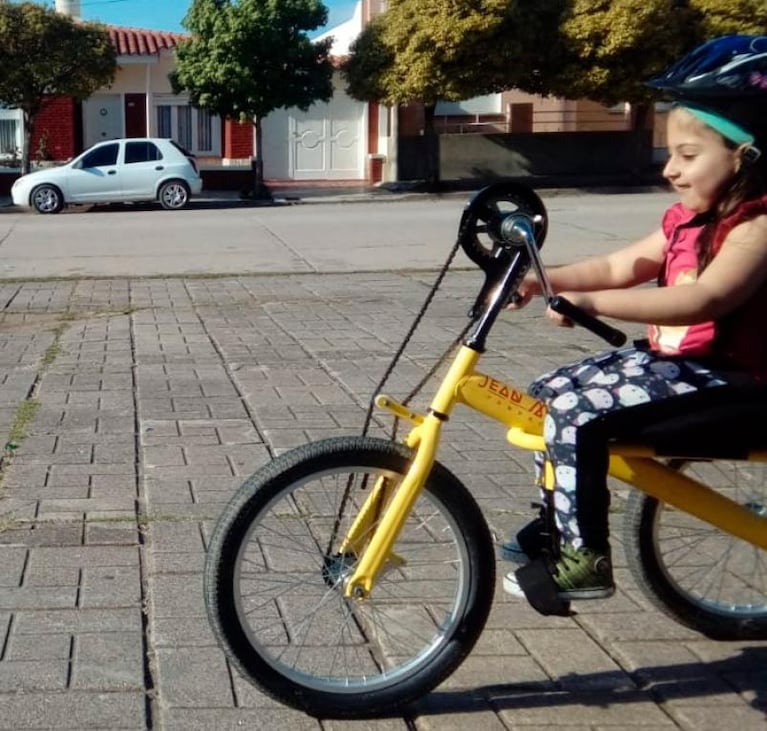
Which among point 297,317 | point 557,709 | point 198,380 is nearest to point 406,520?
point 557,709

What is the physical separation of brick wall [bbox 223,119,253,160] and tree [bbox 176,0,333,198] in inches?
224

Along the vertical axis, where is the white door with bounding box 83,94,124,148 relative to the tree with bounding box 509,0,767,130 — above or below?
below

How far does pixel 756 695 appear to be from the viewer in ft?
11.6

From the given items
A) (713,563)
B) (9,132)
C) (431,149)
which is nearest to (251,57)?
(431,149)

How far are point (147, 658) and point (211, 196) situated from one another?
27944mm

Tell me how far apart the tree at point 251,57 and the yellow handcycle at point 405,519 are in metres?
25.7

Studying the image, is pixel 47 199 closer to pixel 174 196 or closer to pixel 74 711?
pixel 174 196

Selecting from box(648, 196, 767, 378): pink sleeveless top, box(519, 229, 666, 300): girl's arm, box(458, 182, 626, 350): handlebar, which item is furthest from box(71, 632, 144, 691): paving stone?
box(648, 196, 767, 378): pink sleeveless top

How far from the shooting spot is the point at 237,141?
35656mm

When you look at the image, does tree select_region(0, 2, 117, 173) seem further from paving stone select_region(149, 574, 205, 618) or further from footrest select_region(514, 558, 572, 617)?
footrest select_region(514, 558, 572, 617)

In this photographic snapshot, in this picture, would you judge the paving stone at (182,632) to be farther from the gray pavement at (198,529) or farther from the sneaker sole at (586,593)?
the sneaker sole at (586,593)

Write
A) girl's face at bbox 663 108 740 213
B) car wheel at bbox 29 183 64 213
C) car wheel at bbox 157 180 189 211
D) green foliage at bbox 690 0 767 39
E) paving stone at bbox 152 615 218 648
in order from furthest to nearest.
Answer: green foliage at bbox 690 0 767 39 < car wheel at bbox 157 180 189 211 < car wheel at bbox 29 183 64 213 < paving stone at bbox 152 615 218 648 < girl's face at bbox 663 108 740 213

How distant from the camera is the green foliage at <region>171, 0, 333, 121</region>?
28.4 metres

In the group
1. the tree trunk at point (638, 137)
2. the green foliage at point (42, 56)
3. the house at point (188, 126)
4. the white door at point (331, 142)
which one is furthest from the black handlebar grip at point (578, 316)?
the white door at point (331, 142)
